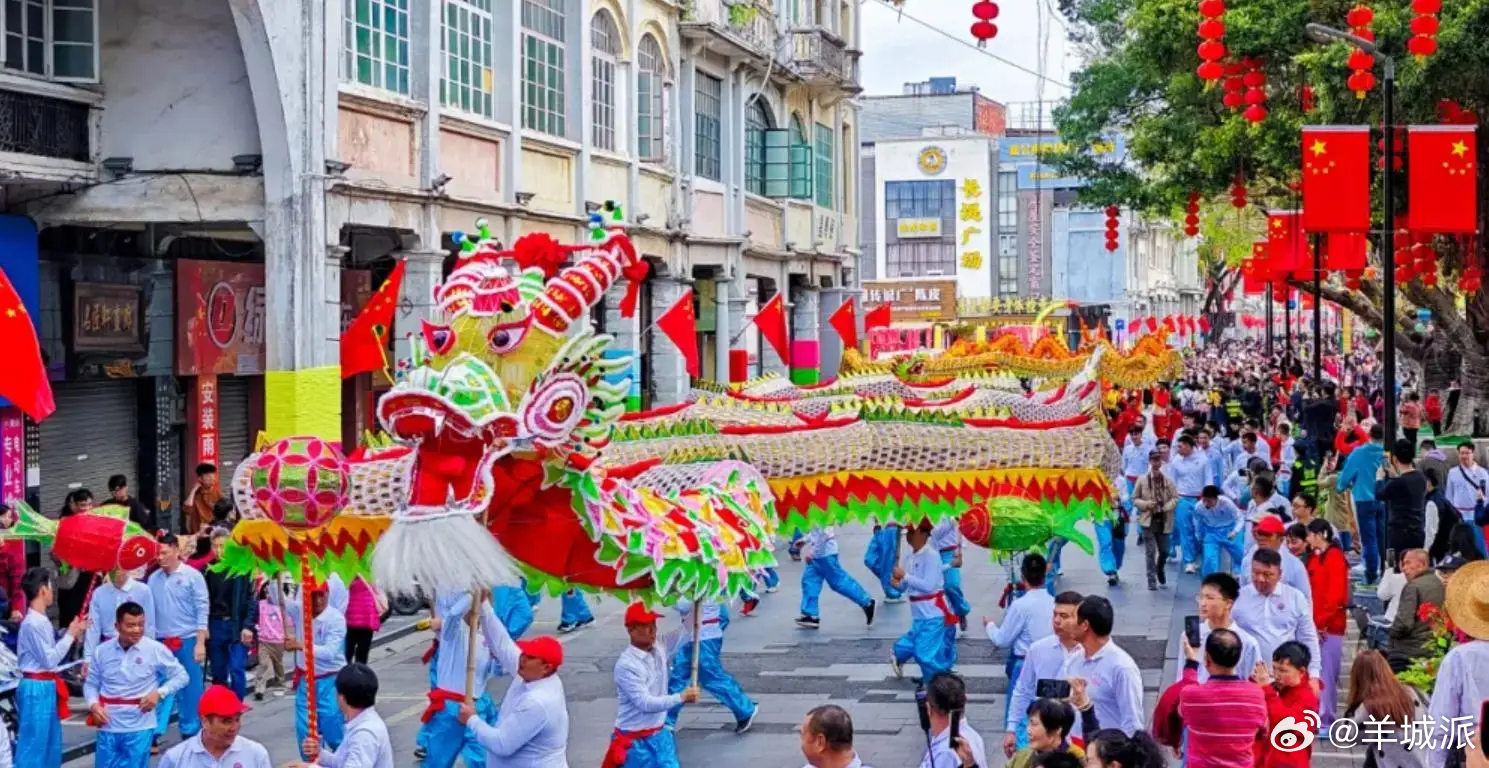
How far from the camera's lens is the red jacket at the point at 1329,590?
13078mm

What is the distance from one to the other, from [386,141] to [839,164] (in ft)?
74.5

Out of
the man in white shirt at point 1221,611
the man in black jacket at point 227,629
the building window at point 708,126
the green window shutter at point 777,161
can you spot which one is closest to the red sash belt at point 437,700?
the man in white shirt at point 1221,611

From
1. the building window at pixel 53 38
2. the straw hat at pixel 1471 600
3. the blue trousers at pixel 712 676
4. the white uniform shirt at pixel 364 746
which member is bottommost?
the blue trousers at pixel 712 676

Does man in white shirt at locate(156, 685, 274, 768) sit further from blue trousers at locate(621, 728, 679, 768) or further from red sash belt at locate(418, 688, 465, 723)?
blue trousers at locate(621, 728, 679, 768)

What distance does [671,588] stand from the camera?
38.6 feet

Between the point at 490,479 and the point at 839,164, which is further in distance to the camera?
the point at 839,164

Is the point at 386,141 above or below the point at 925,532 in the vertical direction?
above

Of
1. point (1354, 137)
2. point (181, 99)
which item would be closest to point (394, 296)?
point (181, 99)

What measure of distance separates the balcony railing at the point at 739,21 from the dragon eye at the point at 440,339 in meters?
21.5

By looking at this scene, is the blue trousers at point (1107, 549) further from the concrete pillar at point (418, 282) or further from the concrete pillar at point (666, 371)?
the concrete pillar at point (666, 371)

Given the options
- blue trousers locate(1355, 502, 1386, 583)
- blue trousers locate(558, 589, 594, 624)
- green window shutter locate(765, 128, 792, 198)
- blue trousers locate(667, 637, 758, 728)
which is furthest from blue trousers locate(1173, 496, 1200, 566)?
green window shutter locate(765, 128, 792, 198)

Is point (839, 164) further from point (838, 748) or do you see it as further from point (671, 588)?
point (838, 748)

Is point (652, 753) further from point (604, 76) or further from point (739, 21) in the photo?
point (739, 21)

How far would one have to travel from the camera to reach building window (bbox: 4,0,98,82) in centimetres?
1814
